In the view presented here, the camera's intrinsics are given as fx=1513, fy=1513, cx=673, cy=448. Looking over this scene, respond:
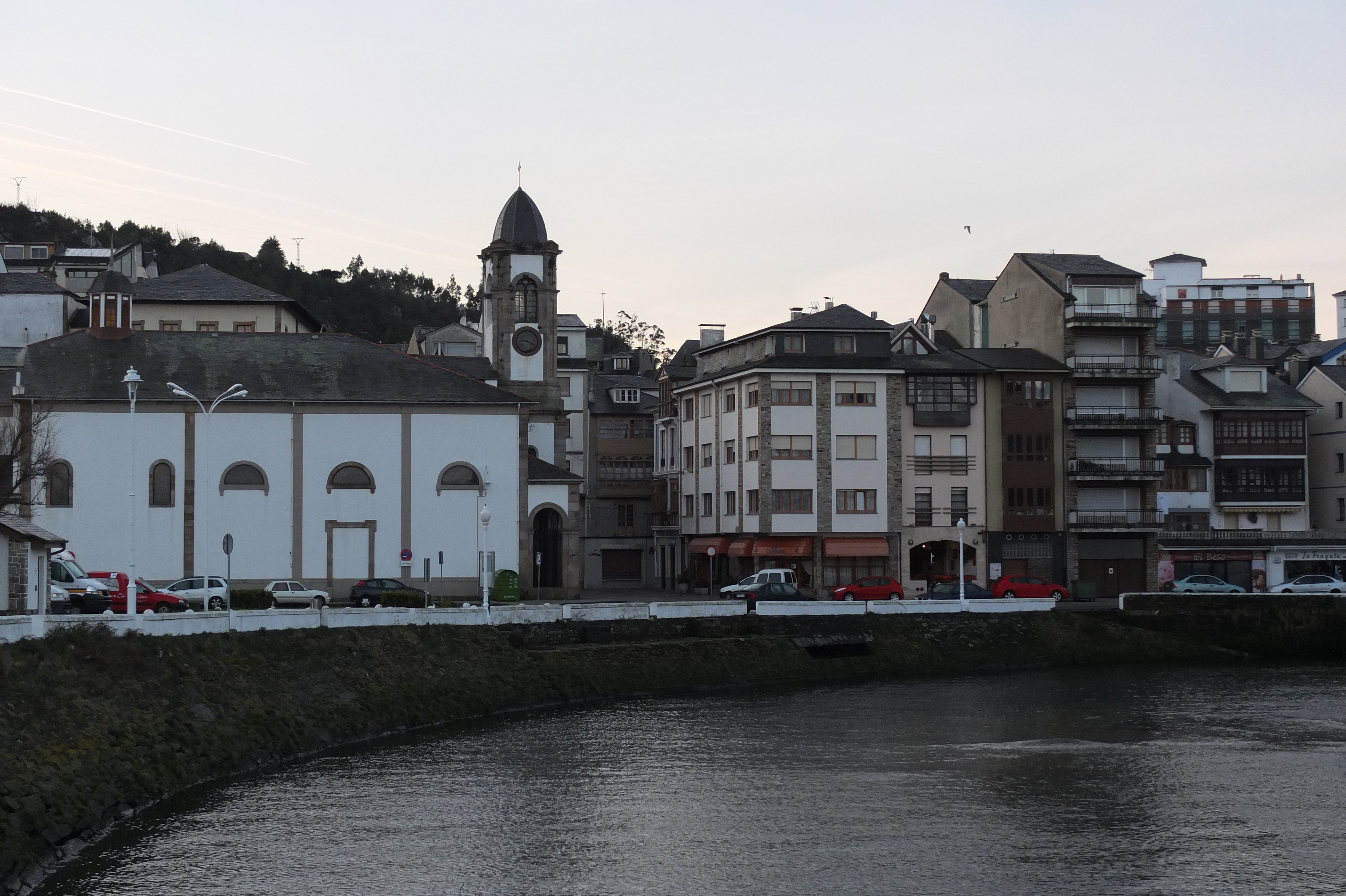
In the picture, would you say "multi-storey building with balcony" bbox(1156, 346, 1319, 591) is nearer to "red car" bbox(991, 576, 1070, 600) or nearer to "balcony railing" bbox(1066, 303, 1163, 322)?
"balcony railing" bbox(1066, 303, 1163, 322)

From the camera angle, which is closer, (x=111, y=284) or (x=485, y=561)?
(x=485, y=561)

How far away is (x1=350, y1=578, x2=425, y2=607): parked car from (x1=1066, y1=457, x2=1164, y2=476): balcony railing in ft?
118

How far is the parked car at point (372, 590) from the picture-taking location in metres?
62.7

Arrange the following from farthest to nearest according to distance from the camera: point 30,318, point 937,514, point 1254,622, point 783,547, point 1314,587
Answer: point 30,318
point 937,514
point 783,547
point 1314,587
point 1254,622

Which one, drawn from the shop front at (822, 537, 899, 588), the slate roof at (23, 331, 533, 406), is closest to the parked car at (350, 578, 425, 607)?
the slate roof at (23, 331, 533, 406)

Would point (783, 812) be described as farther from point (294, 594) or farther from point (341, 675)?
point (294, 594)

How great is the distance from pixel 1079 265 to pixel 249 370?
4494cm

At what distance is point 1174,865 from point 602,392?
77021 mm

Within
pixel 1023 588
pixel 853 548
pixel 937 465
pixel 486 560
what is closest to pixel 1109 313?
pixel 937 465

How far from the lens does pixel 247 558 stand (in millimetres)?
67812

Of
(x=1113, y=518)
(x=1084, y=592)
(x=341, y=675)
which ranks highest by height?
(x=1113, y=518)

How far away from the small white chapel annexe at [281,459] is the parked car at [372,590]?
4072 millimetres

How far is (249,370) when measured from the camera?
229 feet

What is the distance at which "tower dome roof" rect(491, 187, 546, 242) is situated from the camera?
7794 centimetres
